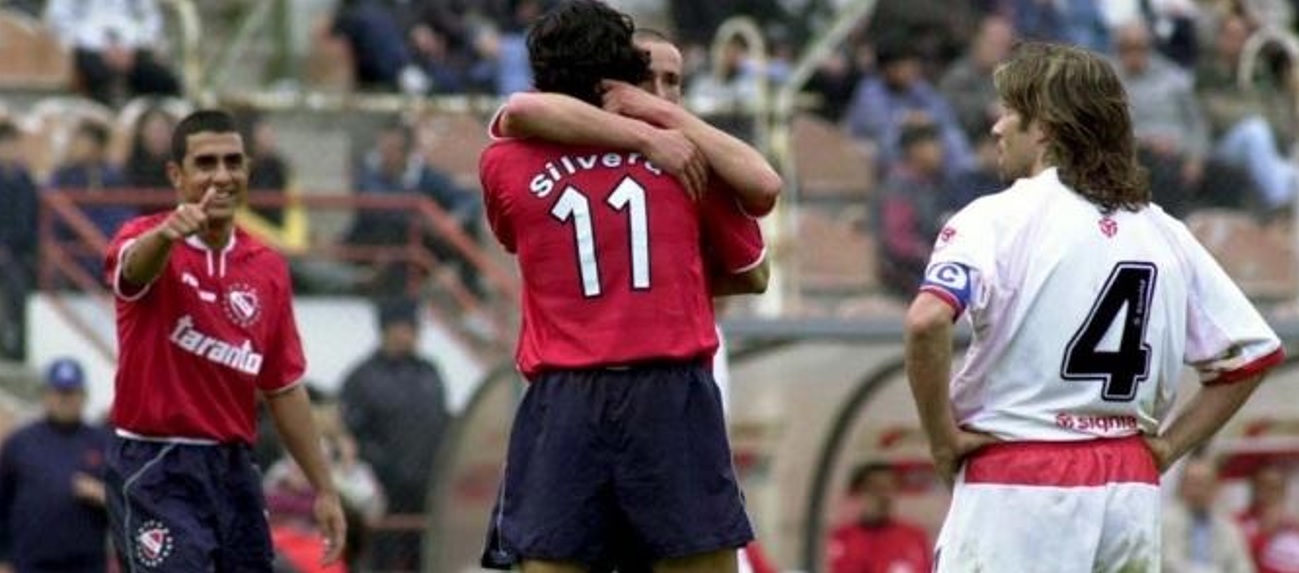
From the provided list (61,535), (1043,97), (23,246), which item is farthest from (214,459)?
(23,246)

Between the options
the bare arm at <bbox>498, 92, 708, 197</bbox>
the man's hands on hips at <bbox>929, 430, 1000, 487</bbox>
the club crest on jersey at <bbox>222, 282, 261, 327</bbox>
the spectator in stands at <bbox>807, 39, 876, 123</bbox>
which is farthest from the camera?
the spectator in stands at <bbox>807, 39, 876, 123</bbox>

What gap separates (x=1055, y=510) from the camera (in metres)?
8.45

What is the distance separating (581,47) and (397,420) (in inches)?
371

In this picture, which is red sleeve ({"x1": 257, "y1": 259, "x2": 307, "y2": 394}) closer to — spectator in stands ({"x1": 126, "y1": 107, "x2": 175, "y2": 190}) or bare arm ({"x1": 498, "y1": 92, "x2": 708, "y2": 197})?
bare arm ({"x1": 498, "y1": 92, "x2": 708, "y2": 197})

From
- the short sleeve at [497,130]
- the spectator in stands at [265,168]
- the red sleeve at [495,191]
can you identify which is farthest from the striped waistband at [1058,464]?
the spectator in stands at [265,168]

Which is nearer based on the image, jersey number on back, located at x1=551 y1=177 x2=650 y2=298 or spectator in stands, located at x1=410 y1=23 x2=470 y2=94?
jersey number on back, located at x1=551 y1=177 x2=650 y2=298

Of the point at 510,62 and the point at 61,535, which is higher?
the point at 510,62

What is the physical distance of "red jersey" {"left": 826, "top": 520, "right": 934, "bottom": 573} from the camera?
16.7m

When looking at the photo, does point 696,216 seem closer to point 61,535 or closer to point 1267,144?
point 61,535

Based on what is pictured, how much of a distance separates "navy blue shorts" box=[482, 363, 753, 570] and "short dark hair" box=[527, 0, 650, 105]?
744mm

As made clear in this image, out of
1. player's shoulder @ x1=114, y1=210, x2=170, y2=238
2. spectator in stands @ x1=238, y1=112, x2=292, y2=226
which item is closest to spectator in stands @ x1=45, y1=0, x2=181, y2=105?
spectator in stands @ x1=238, y1=112, x2=292, y2=226

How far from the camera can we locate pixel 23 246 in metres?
18.4

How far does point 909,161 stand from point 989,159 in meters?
0.47

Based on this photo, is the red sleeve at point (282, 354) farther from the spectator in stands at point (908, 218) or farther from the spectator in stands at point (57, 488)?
the spectator in stands at point (908, 218)
